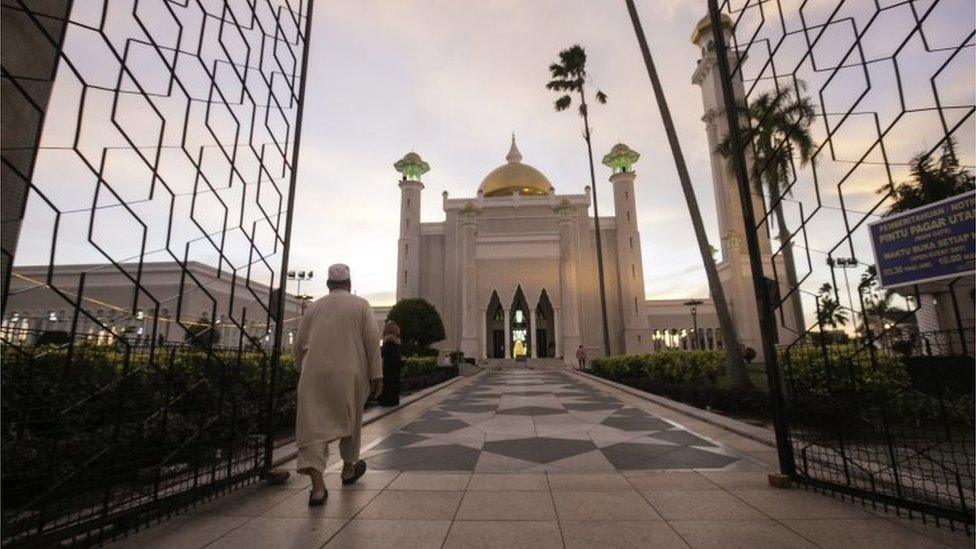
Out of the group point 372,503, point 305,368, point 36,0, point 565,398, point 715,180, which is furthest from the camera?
point 715,180

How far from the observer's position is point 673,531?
269cm

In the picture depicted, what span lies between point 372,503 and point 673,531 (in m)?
1.85

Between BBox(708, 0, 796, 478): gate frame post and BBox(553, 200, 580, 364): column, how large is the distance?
28.1 meters

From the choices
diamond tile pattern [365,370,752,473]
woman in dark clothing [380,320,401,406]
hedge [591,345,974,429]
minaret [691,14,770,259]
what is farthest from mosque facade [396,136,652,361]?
diamond tile pattern [365,370,752,473]

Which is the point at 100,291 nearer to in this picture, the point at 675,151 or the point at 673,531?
the point at 675,151

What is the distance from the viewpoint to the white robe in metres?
3.38

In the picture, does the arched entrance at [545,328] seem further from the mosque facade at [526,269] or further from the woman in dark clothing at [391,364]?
the woman in dark clothing at [391,364]

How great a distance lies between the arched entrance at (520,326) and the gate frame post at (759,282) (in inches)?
1189

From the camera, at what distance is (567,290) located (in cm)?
3247

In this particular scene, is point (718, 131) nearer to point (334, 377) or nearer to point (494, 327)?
point (494, 327)

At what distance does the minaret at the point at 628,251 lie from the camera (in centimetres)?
3272

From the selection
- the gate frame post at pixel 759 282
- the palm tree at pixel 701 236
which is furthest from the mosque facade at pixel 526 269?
the gate frame post at pixel 759 282

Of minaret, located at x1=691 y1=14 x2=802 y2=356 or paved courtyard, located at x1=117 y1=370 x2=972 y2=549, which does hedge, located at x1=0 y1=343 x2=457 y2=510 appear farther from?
minaret, located at x1=691 y1=14 x2=802 y2=356

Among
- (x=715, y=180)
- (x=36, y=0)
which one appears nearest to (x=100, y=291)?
(x=36, y=0)
